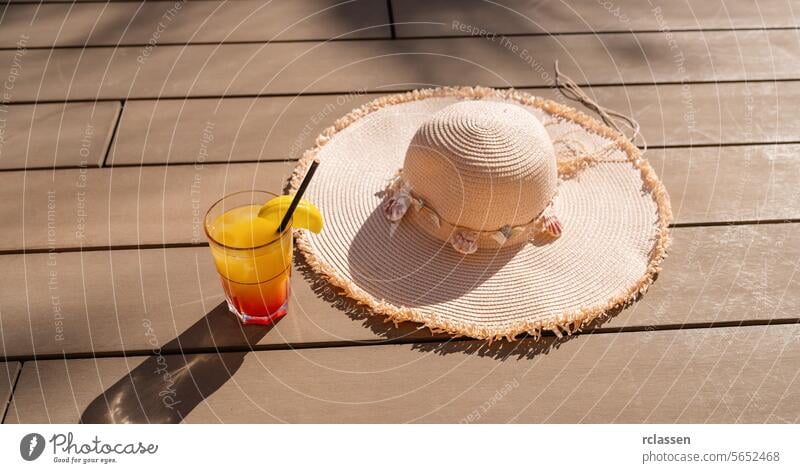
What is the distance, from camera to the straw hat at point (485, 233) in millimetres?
932

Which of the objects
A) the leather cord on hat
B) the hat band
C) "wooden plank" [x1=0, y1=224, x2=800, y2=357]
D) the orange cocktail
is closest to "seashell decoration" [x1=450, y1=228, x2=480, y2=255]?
the hat band

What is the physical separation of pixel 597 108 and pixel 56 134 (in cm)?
95

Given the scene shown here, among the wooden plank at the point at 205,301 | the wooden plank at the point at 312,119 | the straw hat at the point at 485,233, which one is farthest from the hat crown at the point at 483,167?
the wooden plank at the point at 312,119

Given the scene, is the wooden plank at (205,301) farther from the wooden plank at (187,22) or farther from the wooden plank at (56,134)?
the wooden plank at (187,22)

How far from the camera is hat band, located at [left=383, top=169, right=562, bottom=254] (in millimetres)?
982

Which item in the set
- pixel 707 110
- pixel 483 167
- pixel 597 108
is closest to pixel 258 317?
pixel 483 167

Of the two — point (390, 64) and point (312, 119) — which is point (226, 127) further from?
point (390, 64)

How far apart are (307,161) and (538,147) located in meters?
0.38

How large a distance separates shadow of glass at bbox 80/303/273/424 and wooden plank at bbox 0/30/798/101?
552mm

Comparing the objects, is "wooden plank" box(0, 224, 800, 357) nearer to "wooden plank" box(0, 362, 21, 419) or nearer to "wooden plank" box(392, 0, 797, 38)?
"wooden plank" box(0, 362, 21, 419)

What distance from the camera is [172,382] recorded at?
0.85 meters
